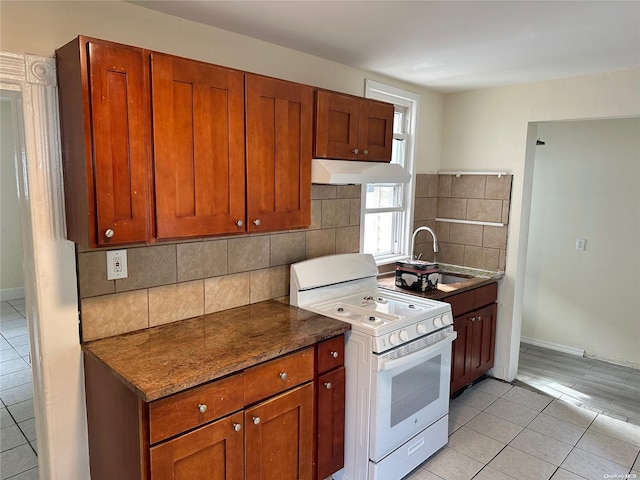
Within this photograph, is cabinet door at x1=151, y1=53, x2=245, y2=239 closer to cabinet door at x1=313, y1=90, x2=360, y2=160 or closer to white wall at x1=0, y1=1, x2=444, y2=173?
white wall at x1=0, y1=1, x2=444, y2=173

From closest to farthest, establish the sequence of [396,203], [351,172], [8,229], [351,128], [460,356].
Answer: [351,172], [351,128], [460,356], [396,203], [8,229]

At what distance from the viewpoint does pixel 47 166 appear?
177cm

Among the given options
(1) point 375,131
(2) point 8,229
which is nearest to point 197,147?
(1) point 375,131

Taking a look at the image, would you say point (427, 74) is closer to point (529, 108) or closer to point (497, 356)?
point (529, 108)

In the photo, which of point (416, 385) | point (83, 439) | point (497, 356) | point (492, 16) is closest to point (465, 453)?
point (416, 385)

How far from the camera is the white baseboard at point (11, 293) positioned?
535cm

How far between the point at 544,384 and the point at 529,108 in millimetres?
2262

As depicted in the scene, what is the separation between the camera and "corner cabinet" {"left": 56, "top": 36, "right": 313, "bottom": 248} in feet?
5.27

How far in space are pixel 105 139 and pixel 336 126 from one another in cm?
128

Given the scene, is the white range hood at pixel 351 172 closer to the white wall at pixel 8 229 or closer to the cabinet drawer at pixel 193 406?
the cabinet drawer at pixel 193 406

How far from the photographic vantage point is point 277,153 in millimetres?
2209

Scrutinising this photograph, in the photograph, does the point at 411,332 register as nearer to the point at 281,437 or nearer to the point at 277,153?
the point at 281,437

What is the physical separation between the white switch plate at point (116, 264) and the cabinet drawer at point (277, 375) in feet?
2.43

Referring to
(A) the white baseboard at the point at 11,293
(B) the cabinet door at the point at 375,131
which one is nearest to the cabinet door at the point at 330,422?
(B) the cabinet door at the point at 375,131
